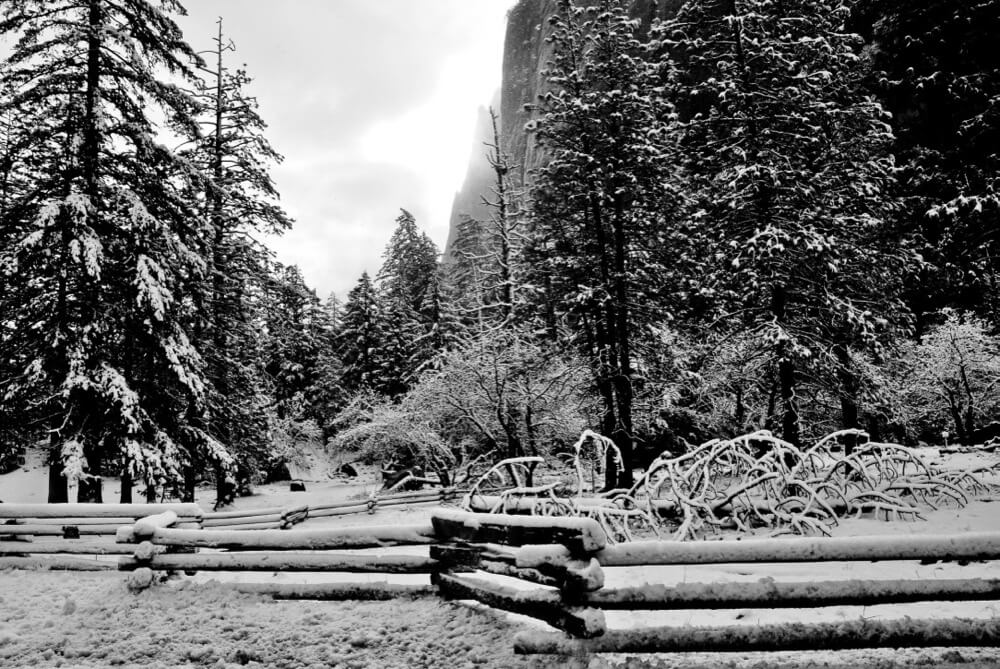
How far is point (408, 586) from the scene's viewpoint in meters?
5.99

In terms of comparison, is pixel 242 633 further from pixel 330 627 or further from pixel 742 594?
pixel 742 594

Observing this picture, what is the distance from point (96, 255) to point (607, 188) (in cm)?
1464

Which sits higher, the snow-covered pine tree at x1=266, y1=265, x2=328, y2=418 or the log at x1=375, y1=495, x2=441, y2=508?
the snow-covered pine tree at x1=266, y1=265, x2=328, y2=418

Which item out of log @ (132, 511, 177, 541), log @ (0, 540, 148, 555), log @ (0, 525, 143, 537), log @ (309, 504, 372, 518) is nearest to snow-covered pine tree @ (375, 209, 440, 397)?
log @ (309, 504, 372, 518)

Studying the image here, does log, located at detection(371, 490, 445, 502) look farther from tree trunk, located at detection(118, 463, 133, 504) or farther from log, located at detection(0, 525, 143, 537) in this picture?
log, located at detection(0, 525, 143, 537)

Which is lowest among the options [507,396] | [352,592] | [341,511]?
[341,511]

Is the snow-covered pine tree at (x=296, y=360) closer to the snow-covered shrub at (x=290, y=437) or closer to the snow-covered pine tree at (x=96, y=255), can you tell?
the snow-covered shrub at (x=290, y=437)

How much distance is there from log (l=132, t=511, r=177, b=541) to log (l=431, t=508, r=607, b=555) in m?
4.04

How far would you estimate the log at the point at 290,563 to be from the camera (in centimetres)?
586

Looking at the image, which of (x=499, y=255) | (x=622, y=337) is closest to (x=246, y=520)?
(x=622, y=337)

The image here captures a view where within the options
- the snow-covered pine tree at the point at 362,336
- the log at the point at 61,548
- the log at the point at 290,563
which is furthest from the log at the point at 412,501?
the snow-covered pine tree at the point at 362,336

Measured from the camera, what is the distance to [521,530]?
4.75 metres

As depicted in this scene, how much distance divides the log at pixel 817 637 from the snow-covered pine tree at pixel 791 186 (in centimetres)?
1060

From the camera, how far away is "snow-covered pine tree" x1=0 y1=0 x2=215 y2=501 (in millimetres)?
11789
